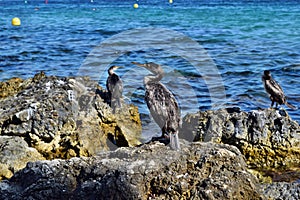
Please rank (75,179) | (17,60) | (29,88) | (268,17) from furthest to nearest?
(268,17), (17,60), (29,88), (75,179)

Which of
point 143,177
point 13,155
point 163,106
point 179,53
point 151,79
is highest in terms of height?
point 151,79

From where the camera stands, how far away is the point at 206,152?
4715 mm

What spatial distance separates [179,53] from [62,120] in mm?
13043

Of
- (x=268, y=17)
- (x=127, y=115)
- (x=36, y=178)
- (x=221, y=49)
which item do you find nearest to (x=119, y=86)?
(x=127, y=115)

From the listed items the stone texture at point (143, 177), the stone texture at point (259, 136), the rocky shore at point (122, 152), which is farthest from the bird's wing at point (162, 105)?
the stone texture at point (259, 136)

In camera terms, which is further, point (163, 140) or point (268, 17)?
point (268, 17)

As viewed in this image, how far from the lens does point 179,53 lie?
19.2 m

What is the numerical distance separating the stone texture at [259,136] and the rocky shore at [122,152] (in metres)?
0.01

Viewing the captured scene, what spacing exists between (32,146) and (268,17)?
3104cm

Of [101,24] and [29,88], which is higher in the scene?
[29,88]

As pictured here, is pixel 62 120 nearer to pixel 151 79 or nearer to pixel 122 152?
pixel 151 79

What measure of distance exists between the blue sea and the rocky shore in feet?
6.72

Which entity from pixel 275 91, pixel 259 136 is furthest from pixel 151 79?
pixel 275 91

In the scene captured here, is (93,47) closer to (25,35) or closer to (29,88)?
(25,35)
